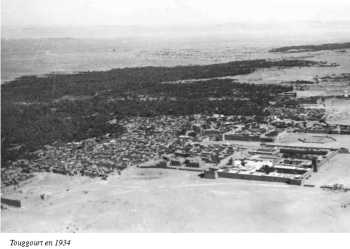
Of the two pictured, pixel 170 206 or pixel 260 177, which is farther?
pixel 260 177

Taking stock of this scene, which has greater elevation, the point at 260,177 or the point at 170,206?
the point at 260,177

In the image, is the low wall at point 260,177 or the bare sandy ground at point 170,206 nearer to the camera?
the bare sandy ground at point 170,206

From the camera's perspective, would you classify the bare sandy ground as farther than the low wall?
No

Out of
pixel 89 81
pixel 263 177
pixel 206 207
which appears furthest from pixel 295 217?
pixel 89 81

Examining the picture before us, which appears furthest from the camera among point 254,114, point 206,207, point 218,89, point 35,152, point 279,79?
point 279,79

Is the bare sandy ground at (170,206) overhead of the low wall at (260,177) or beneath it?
beneath

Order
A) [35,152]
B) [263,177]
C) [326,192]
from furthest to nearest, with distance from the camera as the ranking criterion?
[35,152]
[263,177]
[326,192]
